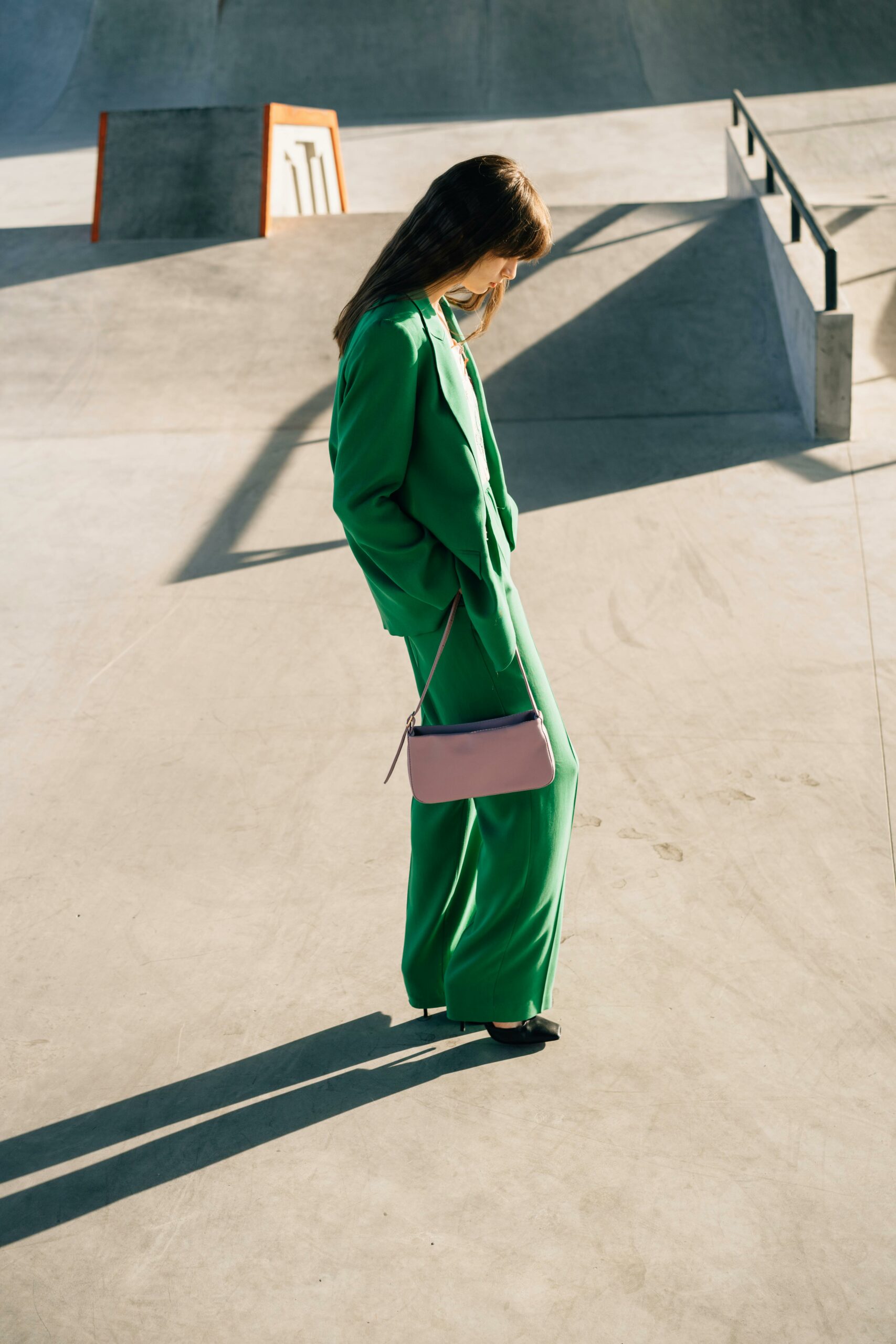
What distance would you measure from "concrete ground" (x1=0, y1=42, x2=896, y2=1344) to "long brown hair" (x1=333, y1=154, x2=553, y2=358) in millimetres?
1680

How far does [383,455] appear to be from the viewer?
1.90m

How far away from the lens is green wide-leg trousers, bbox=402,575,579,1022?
2170 millimetres

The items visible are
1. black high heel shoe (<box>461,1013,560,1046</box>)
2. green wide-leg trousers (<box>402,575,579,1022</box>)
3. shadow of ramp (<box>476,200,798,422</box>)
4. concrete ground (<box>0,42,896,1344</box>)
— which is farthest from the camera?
shadow of ramp (<box>476,200,798,422</box>)

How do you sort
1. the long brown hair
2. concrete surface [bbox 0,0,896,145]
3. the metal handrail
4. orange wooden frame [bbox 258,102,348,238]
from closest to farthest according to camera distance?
the long brown hair < the metal handrail < orange wooden frame [bbox 258,102,348,238] < concrete surface [bbox 0,0,896,145]

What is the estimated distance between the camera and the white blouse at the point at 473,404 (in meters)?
2.04

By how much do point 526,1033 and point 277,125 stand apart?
8329 mm

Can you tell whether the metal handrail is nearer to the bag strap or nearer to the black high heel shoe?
the bag strap

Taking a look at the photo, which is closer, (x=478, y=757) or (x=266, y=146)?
(x=478, y=757)

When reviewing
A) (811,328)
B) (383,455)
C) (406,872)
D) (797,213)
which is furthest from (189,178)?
(383,455)

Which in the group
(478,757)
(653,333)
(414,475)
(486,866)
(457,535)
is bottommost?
(486,866)

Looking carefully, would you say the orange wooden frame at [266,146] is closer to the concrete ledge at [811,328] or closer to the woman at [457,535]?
the concrete ledge at [811,328]

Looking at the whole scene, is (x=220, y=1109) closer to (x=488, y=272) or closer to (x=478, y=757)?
(x=478, y=757)

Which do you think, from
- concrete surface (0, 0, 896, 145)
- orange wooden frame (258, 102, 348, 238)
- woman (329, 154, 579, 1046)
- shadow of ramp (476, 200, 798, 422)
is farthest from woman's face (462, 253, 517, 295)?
concrete surface (0, 0, 896, 145)

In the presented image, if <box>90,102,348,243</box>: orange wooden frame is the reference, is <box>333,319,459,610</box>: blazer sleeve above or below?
below
